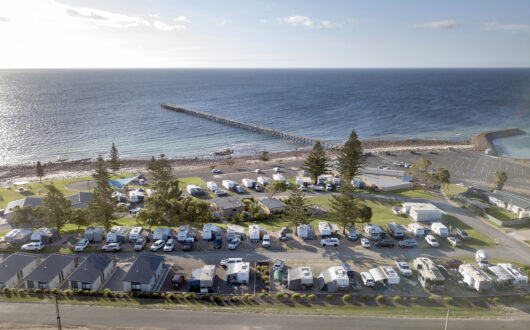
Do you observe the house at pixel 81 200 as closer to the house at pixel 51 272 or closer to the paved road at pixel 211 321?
the house at pixel 51 272

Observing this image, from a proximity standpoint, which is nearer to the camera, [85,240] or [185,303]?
[185,303]

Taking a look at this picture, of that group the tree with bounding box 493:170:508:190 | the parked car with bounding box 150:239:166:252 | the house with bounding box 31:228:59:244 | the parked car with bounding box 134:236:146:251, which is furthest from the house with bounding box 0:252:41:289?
the tree with bounding box 493:170:508:190

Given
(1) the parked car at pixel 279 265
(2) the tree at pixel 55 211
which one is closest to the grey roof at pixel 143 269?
(1) the parked car at pixel 279 265

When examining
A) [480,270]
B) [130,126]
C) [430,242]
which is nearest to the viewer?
[480,270]

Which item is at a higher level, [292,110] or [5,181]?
[292,110]

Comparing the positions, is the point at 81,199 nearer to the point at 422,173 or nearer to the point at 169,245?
the point at 169,245

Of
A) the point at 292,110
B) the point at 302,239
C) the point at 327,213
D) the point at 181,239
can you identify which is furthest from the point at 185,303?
the point at 292,110

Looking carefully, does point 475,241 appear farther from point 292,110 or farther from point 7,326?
point 292,110
